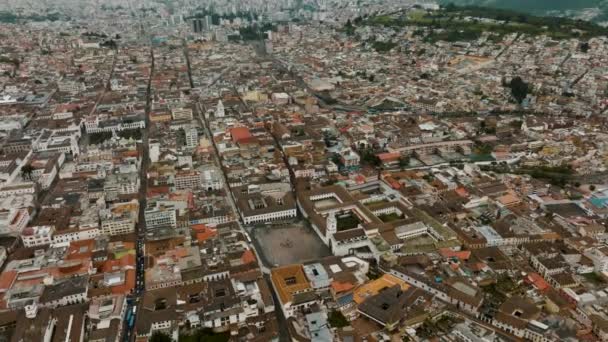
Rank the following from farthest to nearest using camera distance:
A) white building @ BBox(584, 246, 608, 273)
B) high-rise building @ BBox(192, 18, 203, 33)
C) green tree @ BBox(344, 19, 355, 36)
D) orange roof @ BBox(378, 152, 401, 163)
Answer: high-rise building @ BBox(192, 18, 203, 33) → green tree @ BBox(344, 19, 355, 36) → orange roof @ BBox(378, 152, 401, 163) → white building @ BBox(584, 246, 608, 273)

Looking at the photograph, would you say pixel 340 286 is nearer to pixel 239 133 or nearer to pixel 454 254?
pixel 454 254

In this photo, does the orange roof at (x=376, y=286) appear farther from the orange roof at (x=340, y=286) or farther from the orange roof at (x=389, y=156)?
the orange roof at (x=389, y=156)

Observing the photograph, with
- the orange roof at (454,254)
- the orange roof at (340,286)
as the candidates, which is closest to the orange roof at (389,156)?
the orange roof at (454,254)

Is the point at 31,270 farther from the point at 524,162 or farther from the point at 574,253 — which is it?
the point at 524,162

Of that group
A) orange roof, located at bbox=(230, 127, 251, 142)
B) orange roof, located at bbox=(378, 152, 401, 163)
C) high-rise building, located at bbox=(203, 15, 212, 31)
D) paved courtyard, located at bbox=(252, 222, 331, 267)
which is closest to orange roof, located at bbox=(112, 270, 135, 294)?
paved courtyard, located at bbox=(252, 222, 331, 267)

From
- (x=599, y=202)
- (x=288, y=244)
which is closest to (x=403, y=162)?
(x=599, y=202)

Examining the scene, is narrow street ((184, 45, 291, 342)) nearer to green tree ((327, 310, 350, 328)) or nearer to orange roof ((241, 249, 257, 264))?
orange roof ((241, 249, 257, 264))
